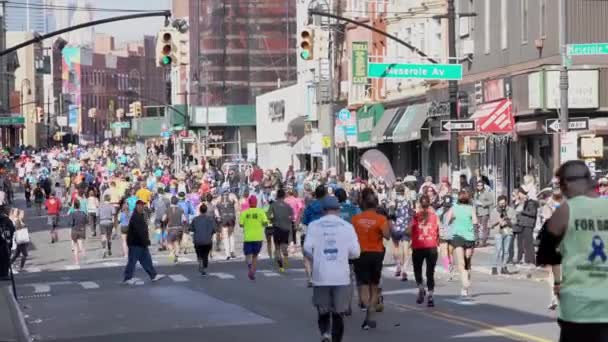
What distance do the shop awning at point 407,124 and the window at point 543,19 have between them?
38.6ft

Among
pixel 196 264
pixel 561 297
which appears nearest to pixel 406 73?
pixel 196 264

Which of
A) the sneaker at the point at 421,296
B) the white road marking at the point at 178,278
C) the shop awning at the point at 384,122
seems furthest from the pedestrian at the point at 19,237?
the shop awning at the point at 384,122

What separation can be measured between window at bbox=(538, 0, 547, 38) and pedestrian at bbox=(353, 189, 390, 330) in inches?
913

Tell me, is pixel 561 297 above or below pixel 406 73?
below

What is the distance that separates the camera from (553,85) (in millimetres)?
38688

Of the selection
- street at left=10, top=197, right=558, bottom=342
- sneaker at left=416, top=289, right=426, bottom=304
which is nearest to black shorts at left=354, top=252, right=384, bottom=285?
street at left=10, top=197, right=558, bottom=342

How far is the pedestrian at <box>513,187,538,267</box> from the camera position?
27.6m

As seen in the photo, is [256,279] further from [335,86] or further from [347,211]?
[335,86]

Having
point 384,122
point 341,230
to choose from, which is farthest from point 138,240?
point 384,122

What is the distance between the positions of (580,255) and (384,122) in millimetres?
48653

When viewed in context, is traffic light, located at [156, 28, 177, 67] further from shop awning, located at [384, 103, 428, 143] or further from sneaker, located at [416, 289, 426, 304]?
shop awning, located at [384, 103, 428, 143]

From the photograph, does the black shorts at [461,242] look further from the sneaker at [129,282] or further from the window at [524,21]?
the window at [524,21]

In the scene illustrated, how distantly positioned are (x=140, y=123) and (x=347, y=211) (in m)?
120

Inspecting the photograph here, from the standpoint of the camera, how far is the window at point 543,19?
39.9m
